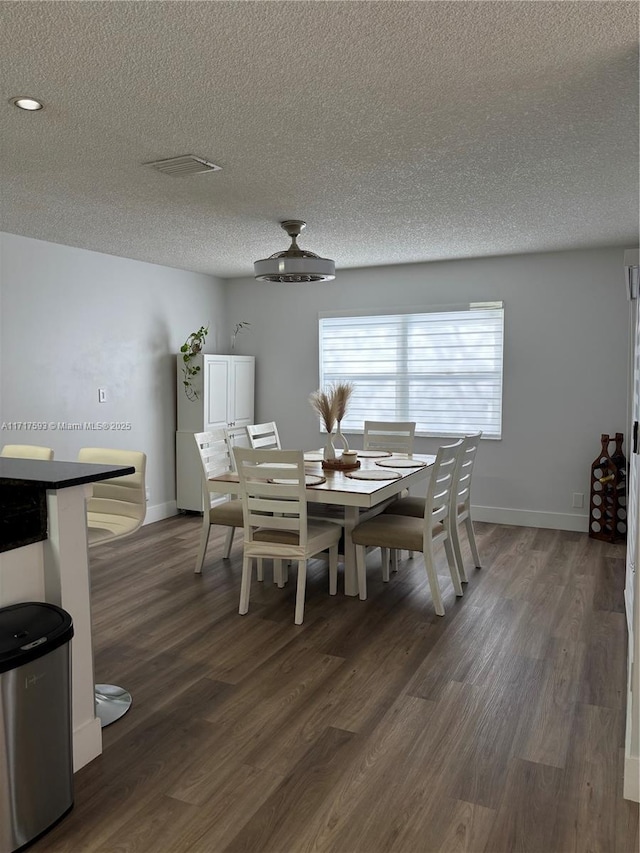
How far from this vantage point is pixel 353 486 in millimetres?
3670

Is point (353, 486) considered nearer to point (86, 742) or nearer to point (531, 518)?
point (86, 742)

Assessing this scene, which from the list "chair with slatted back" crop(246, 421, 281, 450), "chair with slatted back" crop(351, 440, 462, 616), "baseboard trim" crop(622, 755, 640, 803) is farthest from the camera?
"chair with slatted back" crop(246, 421, 281, 450)

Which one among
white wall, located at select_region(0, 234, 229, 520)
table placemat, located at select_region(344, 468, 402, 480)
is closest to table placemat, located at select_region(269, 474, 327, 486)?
table placemat, located at select_region(344, 468, 402, 480)

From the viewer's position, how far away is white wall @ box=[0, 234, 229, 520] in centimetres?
459

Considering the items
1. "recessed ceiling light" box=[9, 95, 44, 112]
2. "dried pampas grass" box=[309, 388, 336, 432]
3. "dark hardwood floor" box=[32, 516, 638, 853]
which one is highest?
"recessed ceiling light" box=[9, 95, 44, 112]

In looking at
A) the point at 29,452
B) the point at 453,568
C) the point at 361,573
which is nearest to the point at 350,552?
the point at 361,573

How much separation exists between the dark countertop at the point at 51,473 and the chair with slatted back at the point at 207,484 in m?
1.70

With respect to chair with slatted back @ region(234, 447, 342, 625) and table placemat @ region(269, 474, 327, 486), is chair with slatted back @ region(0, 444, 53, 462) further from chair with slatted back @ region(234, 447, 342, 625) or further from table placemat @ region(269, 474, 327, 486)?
table placemat @ region(269, 474, 327, 486)

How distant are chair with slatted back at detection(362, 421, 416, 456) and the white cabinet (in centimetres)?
162

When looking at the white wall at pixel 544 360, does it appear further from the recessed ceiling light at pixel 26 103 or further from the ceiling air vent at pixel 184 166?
the recessed ceiling light at pixel 26 103

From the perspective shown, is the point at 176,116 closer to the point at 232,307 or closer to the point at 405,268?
the point at 405,268

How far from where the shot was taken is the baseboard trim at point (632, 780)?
6.64 ft

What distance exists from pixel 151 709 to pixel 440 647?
1.40m

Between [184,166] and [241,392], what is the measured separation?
12.1 ft
